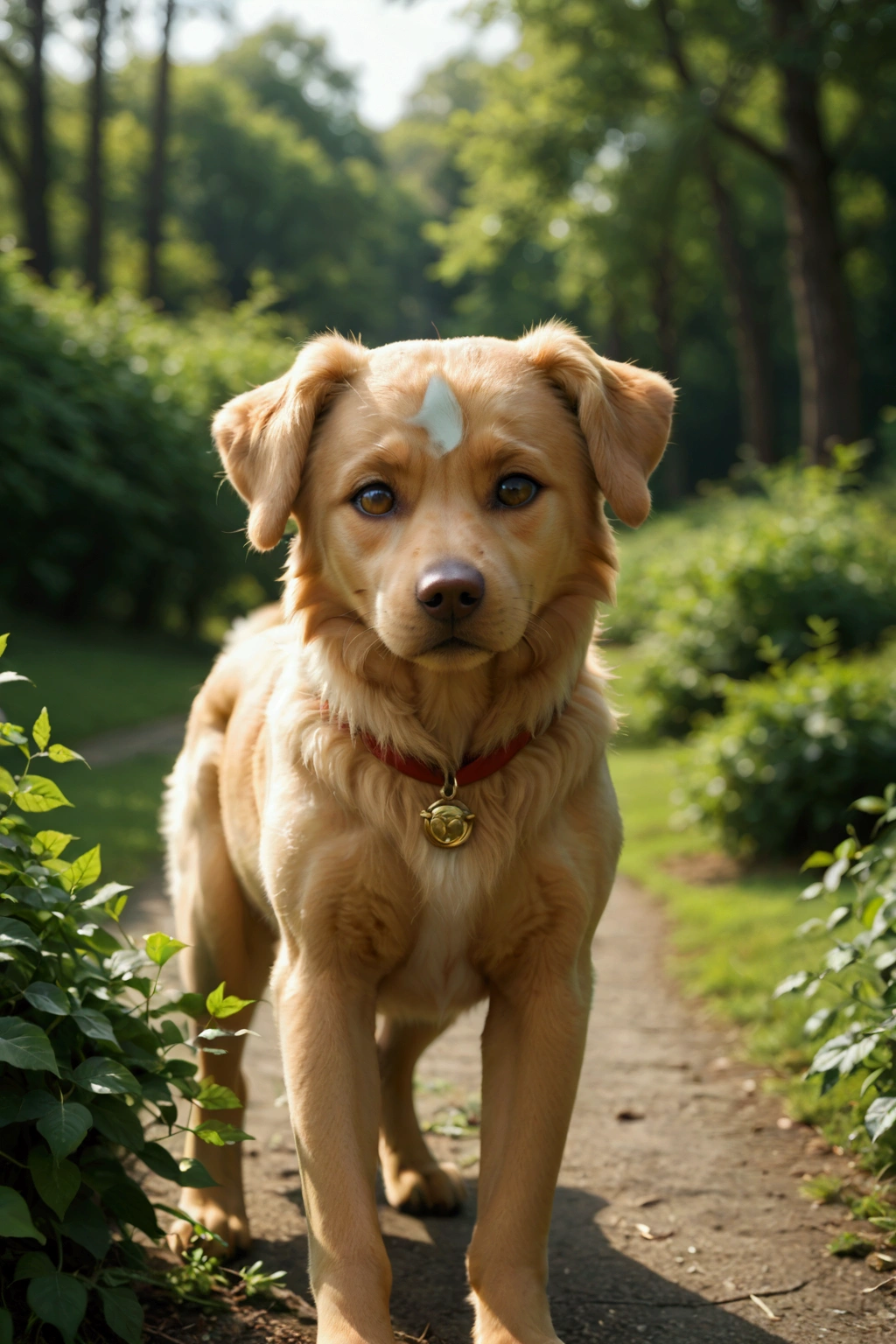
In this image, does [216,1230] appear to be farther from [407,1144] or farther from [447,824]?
[447,824]

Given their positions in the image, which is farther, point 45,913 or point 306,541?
point 306,541

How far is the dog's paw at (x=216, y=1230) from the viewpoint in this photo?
313cm

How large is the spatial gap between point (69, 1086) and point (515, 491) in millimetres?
1553

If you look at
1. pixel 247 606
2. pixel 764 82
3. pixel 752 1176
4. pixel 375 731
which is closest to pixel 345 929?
pixel 375 731

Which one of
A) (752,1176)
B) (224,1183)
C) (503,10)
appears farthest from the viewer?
(503,10)

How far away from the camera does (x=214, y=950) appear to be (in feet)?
11.2

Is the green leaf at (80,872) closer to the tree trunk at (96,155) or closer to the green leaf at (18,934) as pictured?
the green leaf at (18,934)

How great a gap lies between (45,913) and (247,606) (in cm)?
1734

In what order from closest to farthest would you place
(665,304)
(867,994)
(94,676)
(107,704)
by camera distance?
(867,994), (107,704), (94,676), (665,304)

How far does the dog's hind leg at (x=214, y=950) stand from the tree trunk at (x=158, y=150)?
92.8 feet

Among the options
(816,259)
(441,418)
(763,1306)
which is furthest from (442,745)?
(816,259)

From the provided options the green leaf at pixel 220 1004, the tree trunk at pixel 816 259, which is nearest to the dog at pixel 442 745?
the green leaf at pixel 220 1004

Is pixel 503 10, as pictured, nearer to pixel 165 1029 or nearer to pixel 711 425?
pixel 165 1029

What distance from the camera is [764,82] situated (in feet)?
79.2
